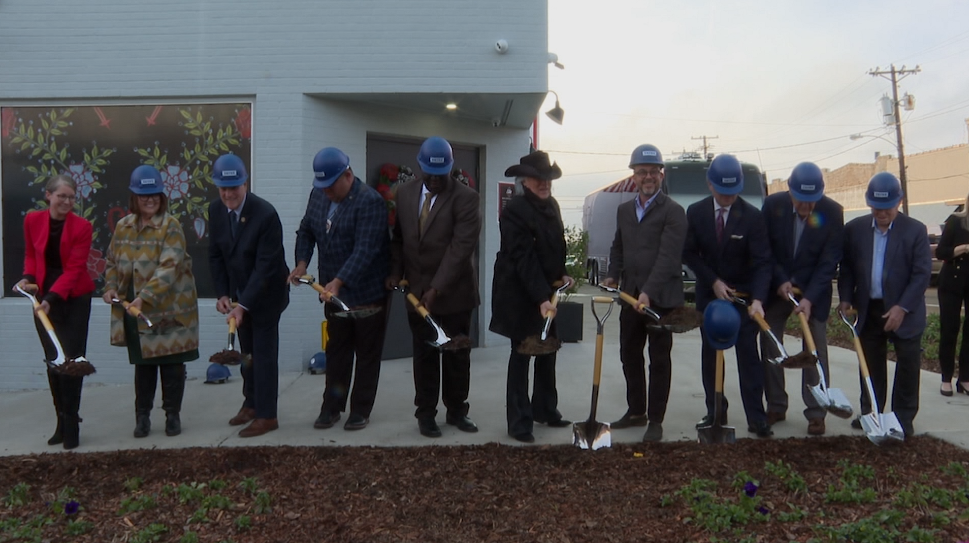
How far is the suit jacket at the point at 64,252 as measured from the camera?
17.3 feet

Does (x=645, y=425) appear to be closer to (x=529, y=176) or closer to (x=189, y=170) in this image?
(x=529, y=176)

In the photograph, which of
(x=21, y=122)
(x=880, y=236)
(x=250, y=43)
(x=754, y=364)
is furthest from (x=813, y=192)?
(x=21, y=122)

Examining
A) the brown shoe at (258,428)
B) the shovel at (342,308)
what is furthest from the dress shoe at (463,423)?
the brown shoe at (258,428)

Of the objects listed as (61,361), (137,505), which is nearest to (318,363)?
(61,361)

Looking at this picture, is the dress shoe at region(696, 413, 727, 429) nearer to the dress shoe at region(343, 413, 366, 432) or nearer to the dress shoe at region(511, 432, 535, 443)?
the dress shoe at region(511, 432, 535, 443)

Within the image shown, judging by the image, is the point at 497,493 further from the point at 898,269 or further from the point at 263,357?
the point at 898,269

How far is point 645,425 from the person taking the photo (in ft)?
18.5

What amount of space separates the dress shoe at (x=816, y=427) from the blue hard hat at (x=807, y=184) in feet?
4.96

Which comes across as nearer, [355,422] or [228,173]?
[228,173]

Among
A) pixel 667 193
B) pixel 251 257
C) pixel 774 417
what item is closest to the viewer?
pixel 251 257

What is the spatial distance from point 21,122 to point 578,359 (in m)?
6.00

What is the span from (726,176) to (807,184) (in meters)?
0.56

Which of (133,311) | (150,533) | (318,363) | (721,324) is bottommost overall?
(150,533)

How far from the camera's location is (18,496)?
4.30m
